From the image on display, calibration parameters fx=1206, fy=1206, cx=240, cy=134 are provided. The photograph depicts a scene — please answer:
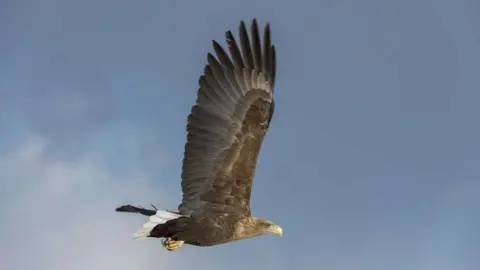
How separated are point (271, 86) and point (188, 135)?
1.60 m

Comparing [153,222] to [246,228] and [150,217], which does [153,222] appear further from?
[246,228]

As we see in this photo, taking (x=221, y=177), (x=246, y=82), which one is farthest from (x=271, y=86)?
(x=221, y=177)

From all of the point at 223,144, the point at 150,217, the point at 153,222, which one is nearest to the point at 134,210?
the point at 150,217

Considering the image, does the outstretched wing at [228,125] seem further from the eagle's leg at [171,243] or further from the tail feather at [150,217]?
the eagle's leg at [171,243]

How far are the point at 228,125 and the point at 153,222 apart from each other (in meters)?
2.01

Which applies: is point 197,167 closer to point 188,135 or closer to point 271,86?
point 188,135

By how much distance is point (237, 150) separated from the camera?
64.8 feet

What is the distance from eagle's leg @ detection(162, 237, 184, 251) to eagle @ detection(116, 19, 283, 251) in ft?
0.07

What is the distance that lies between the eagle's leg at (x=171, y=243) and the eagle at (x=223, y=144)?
0.8 inches

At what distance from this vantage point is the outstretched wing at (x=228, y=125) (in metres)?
19.8

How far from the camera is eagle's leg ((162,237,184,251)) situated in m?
20.2

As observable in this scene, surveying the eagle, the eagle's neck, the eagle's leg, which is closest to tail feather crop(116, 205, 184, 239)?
the eagle

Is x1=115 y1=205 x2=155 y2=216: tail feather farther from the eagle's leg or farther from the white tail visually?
the eagle's leg

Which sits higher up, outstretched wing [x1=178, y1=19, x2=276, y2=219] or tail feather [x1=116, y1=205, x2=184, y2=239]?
outstretched wing [x1=178, y1=19, x2=276, y2=219]
